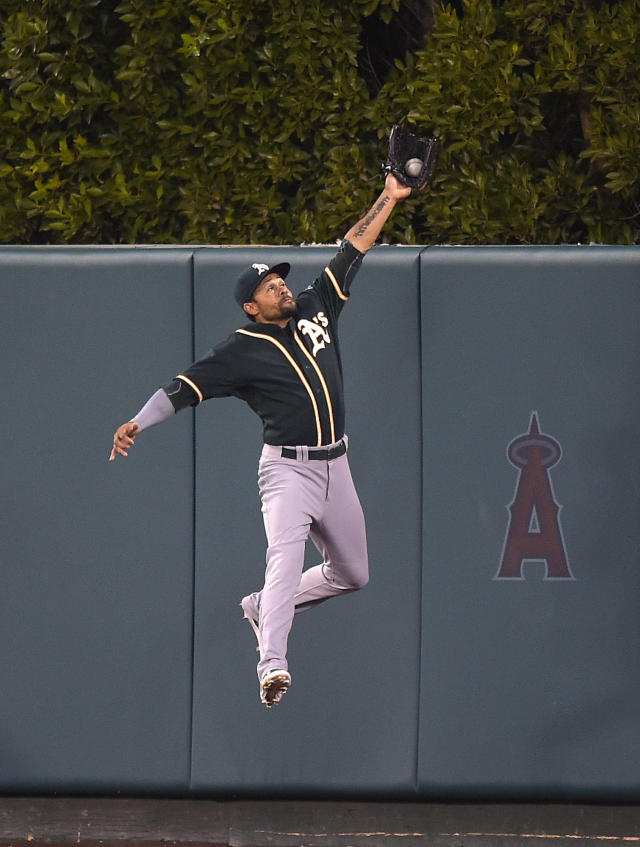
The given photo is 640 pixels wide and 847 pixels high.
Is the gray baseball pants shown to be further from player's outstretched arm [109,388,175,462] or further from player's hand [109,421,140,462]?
player's hand [109,421,140,462]

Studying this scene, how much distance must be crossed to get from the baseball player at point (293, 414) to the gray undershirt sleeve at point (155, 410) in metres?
0.03

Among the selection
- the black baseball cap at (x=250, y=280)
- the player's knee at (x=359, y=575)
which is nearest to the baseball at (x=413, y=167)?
the black baseball cap at (x=250, y=280)

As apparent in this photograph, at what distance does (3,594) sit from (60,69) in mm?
2440

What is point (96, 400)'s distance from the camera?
5215mm

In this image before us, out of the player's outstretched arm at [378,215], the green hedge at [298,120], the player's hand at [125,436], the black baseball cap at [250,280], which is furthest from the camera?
the green hedge at [298,120]

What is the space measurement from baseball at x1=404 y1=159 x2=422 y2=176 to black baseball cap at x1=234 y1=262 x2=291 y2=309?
598 mm

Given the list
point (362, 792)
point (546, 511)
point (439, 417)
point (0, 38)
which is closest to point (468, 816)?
point (362, 792)

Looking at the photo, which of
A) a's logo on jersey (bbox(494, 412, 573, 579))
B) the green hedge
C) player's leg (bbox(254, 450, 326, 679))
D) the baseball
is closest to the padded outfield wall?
a's logo on jersey (bbox(494, 412, 573, 579))

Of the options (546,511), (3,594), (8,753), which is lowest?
(8,753)

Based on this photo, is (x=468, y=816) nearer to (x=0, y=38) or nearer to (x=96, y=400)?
(x=96, y=400)

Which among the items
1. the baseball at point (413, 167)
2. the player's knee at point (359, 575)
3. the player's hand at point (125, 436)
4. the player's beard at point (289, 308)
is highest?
the baseball at point (413, 167)

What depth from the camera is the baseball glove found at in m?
4.91

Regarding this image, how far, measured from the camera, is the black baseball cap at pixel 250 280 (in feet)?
16.5

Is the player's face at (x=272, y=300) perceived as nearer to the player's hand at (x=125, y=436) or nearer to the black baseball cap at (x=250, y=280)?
the black baseball cap at (x=250, y=280)
